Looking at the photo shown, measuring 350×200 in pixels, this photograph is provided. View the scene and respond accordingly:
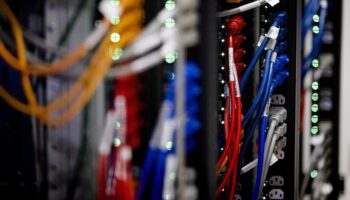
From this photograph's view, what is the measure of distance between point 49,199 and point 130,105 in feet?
1.38

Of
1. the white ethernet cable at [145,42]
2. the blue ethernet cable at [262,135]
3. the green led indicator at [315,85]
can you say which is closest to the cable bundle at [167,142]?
the white ethernet cable at [145,42]

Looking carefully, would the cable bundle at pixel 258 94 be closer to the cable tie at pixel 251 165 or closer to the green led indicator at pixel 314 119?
the cable tie at pixel 251 165

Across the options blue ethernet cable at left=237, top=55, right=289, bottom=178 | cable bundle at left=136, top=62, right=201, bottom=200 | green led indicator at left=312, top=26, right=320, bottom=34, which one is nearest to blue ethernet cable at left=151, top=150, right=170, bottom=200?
cable bundle at left=136, top=62, right=201, bottom=200

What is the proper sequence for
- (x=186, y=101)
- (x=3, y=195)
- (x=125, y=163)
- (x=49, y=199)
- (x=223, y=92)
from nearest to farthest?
(x=186, y=101)
(x=125, y=163)
(x=49, y=199)
(x=3, y=195)
(x=223, y=92)

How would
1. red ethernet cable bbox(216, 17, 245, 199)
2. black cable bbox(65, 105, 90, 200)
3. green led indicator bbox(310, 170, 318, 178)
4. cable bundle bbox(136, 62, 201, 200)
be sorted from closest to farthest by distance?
1. cable bundle bbox(136, 62, 201, 200)
2. black cable bbox(65, 105, 90, 200)
3. red ethernet cable bbox(216, 17, 245, 199)
4. green led indicator bbox(310, 170, 318, 178)

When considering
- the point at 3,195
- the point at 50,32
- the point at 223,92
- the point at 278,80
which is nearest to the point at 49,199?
the point at 3,195

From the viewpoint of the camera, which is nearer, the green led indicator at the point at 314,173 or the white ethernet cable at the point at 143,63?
the white ethernet cable at the point at 143,63

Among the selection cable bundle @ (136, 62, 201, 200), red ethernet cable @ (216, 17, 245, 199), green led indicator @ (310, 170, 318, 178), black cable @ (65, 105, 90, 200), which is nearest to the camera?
cable bundle @ (136, 62, 201, 200)

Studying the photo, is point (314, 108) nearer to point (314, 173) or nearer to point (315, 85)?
point (315, 85)

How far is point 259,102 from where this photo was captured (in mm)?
2385

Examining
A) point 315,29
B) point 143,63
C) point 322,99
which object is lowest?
point 322,99

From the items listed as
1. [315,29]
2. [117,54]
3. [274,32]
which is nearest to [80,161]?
[117,54]

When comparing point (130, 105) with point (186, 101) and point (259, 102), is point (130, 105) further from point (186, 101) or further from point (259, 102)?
point (259, 102)

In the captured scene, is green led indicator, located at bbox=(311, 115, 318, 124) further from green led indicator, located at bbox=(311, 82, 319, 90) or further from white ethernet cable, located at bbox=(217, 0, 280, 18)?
white ethernet cable, located at bbox=(217, 0, 280, 18)
